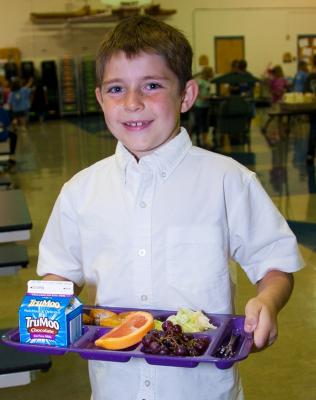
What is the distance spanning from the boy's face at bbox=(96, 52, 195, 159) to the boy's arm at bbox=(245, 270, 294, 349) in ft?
1.39

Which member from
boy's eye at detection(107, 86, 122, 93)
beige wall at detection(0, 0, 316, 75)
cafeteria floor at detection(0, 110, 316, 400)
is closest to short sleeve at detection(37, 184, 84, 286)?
boy's eye at detection(107, 86, 122, 93)

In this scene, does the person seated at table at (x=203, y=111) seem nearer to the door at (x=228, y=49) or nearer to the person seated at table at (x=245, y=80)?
the person seated at table at (x=245, y=80)

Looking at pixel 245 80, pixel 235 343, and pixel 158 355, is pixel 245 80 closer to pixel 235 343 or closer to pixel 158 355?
pixel 235 343

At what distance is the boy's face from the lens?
58.4 inches

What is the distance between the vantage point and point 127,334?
51.4 inches

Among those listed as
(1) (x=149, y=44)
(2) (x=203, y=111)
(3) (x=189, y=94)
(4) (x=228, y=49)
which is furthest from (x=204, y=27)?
(1) (x=149, y=44)

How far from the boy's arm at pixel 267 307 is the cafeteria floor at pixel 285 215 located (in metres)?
1.75

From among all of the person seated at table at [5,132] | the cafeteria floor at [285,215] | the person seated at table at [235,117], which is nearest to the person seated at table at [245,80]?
the person seated at table at [235,117]

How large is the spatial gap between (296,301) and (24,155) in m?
8.20

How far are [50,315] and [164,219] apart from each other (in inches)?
15.1

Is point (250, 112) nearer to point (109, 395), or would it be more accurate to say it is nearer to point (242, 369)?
point (242, 369)

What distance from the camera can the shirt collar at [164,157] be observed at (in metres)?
1.55

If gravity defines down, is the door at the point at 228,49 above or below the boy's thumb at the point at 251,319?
above

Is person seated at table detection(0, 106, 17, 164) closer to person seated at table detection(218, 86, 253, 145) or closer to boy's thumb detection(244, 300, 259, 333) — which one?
person seated at table detection(218, 86, 253, 145)
